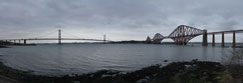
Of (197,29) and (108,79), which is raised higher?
(197,29)

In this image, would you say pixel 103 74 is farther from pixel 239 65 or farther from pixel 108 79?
pixel 239 65

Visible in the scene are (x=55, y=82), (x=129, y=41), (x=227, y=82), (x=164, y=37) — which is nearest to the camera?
(x=227, y=82)

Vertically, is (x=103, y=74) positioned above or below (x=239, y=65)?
below

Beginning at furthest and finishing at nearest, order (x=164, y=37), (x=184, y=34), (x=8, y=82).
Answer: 1. (x=164, y=37)
2. (x=184, y=34)
3. (x=8, y=82)

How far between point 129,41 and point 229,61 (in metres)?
155

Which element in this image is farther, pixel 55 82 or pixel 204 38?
pixel 204 38

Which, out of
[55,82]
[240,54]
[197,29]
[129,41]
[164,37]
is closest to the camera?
[240,54]

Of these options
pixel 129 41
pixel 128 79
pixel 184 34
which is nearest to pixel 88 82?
pixel 128 79

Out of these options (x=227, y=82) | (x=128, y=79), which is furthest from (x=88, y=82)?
(x=227, y=82)

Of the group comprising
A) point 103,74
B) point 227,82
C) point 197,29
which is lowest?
point 103,74

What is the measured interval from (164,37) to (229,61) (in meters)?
124

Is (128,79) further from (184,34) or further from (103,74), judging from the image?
(184,34)

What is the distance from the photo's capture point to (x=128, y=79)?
10836 mm

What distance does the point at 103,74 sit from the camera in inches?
508
